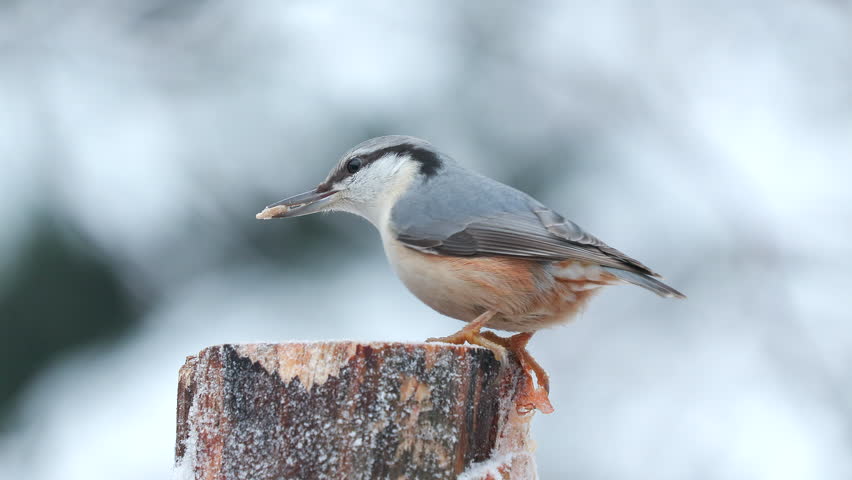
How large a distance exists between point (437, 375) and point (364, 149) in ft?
4.33

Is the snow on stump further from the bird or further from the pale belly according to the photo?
the pale belly

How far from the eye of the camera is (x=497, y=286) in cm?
240

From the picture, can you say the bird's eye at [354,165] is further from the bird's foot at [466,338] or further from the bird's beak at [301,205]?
the bird's foot at [466,338]

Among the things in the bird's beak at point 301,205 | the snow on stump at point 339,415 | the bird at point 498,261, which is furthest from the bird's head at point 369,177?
the snow on stump at point 339,415

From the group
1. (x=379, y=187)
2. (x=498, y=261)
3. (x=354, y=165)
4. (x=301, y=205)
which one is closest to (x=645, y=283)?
(x=498, y=261)

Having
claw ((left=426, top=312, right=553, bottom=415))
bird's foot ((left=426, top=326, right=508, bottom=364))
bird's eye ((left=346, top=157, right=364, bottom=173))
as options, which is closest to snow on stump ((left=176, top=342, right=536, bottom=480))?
claw ((left=426, top=312, right=553, bottom=415))

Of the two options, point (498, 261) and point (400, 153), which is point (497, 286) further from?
point (400, 153)

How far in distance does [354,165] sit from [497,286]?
2.55 ft

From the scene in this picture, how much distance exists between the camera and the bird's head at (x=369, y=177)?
2855 millimetres

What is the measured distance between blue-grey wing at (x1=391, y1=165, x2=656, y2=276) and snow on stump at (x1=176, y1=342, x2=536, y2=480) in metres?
0.67

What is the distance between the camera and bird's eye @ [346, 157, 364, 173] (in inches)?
→ 115

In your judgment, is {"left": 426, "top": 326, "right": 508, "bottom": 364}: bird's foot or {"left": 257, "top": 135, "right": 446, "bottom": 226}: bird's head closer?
{"left": 426, "top": 326, "right": 508, "bottom": 364}: bird's foot

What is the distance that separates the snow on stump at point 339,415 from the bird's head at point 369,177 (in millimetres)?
1110

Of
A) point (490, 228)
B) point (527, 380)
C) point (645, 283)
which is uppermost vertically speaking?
point (490, 228)
